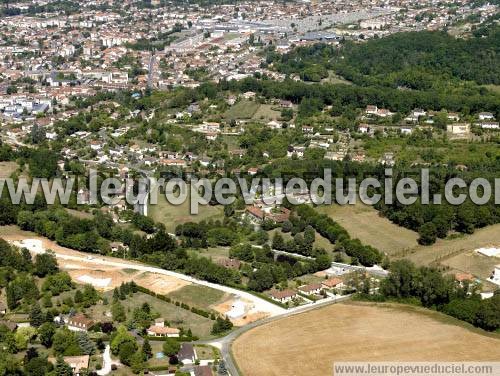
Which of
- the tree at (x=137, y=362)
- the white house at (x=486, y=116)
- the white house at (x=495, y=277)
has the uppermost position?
the white house at (x=486, y=116)

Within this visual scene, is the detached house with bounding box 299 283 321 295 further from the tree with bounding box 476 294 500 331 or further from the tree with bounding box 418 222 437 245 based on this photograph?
the tree with bounding box 418 222 437 245

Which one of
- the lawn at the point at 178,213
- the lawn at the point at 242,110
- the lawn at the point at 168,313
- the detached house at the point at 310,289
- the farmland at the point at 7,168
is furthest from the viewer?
the lawn at the point at 242,110

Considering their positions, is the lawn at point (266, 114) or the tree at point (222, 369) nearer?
the tree at point (222, 369)

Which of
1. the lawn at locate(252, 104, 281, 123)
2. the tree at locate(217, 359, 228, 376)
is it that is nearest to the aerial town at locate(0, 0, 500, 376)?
the tree at locate(217, 359, 228, 376)

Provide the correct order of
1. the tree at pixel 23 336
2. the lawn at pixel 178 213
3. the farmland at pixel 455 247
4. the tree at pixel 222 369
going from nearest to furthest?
the tree at pixel 222 369 < the tree at pixel 23 336 < the farmland at pixel 455 247 < the lawn at pixel 178 213

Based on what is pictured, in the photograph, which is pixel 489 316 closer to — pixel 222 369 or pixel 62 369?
pixel 222 369

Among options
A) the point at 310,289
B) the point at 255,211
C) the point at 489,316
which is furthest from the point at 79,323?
the point at 489,316

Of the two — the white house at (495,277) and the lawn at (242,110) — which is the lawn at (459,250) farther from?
the lawn at (242,110)

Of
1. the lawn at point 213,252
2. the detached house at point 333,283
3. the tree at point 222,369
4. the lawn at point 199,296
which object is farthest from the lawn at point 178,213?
the tree at point 222,369
